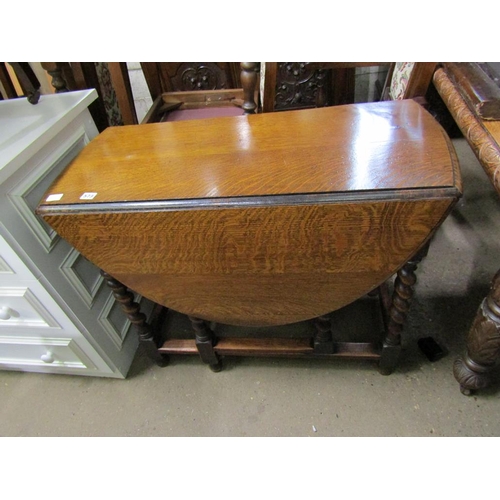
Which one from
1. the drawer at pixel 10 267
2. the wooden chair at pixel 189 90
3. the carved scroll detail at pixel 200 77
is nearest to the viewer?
the drawer at pixel 10 267

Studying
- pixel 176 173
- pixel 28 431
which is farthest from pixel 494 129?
pixel 28 431

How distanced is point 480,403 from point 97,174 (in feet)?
4.12

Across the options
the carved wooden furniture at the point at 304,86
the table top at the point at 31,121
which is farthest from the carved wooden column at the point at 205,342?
the carved wooden furniture at the point at 304,86

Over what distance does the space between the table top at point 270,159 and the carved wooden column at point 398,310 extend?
0.71 feet

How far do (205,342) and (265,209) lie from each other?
1.92 feet

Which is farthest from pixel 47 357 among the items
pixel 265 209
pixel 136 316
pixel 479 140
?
pixel 479 140

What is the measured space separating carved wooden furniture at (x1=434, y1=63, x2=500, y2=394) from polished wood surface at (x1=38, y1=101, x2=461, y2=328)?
0.29ft

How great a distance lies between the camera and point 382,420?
40.3 inches

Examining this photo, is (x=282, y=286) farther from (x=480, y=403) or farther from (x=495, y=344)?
(x=480, y=403)

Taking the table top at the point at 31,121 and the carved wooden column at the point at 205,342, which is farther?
the carved wooden column at the point at 205,342

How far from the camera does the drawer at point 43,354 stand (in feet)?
3.45

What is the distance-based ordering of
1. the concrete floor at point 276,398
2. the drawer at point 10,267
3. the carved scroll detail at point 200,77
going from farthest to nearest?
the carved scroll detail at point 200,77
the concrete floor at point 276,398
the drawer at point 10,267

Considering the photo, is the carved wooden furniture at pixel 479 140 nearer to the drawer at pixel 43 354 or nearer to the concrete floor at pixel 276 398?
the concrete floor at pixel 276 398

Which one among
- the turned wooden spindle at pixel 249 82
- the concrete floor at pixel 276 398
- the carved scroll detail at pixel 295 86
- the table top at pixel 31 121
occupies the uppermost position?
the table top at pixel 31 121
